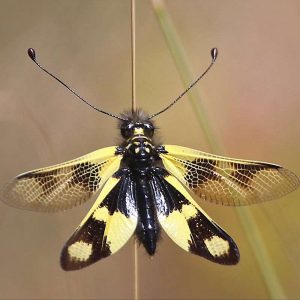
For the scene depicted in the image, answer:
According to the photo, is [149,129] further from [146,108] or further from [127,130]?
[146,108]

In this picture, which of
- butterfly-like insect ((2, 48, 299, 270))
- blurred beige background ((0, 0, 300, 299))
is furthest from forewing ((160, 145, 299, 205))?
blurred beige background ((0, 0, 300, 299))

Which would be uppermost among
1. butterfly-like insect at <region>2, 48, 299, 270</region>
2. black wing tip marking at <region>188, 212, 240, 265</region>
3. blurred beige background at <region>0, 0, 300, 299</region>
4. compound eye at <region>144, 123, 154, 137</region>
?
blurred beige background at <region>0, 0, 300, 299</region>

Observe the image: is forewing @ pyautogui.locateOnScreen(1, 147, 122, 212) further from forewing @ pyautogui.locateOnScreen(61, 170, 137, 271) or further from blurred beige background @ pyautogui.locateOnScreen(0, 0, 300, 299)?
blurred beige background @ pyautogui.locateOnScreen(0, 0, 300, 299)

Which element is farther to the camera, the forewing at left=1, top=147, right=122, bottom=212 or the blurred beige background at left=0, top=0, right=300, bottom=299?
the blurred beige background at left=0, top=0, right=300, bottom=299

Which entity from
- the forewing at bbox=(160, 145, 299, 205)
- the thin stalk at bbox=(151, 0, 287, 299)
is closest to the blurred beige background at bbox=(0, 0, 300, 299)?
the thin stalk at bbox=(151, 0, 287, 299)

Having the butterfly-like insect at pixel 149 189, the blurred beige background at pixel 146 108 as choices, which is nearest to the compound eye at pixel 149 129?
the butterfly-like insect at pixel 149 189

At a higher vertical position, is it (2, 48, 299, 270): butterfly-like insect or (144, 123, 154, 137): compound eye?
(144, 123, 154, 137): compound eye
